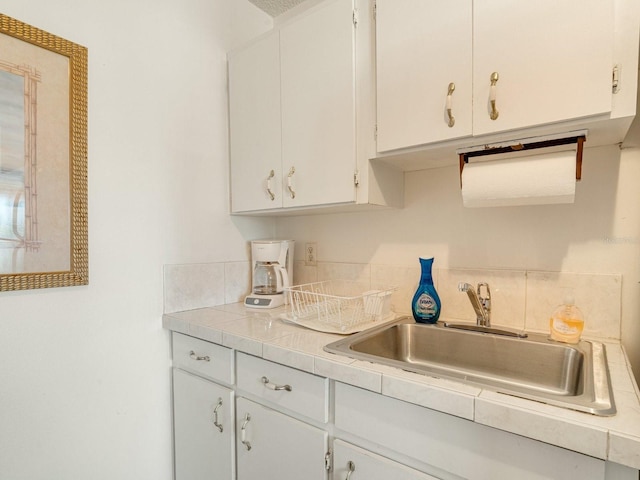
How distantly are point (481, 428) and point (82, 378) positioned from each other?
4.16 ft

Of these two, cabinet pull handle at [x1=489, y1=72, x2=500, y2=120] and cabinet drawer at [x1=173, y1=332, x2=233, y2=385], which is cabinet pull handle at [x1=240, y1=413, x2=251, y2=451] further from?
cabinet pull handle at [x1=489, y1=72, x2=500, y2=120]

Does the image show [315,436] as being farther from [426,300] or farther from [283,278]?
[283,278]

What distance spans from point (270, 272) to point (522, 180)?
1.13 m

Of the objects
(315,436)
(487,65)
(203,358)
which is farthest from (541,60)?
(203,358)

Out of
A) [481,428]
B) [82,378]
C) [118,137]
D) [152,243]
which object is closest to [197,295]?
[152,243]

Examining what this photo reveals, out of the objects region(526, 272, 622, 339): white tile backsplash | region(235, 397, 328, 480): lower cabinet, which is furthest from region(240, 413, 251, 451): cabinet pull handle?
region(526, 272, 622, 339): white tile backsplash

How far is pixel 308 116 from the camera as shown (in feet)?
4.41

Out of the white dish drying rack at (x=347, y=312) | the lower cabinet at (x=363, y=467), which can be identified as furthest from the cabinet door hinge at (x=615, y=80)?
the lower cabinet at (x=363, y=467)

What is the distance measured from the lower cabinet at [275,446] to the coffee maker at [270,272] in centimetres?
50

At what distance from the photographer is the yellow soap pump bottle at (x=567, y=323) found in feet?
3.31

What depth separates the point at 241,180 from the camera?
1.61 meters

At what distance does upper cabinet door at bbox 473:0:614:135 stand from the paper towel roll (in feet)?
0.42

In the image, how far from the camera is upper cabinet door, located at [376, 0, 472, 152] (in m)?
1.00

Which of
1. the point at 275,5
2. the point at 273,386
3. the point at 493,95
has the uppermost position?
the point at 275,5
